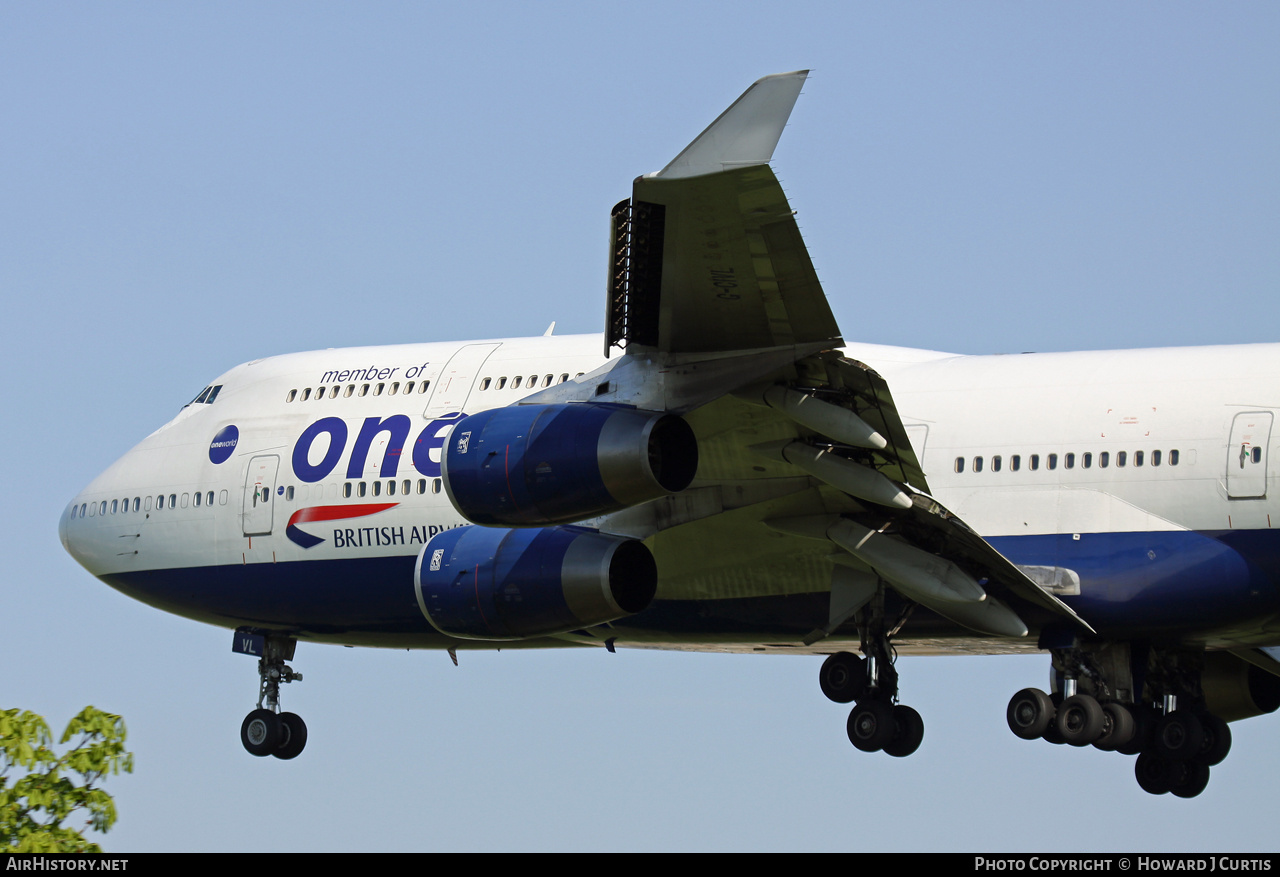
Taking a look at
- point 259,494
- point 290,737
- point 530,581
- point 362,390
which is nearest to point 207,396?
point 259,494

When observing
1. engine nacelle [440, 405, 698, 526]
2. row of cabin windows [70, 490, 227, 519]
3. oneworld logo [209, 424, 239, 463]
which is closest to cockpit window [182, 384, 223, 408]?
oneworld logo [209, 424, 239, 463]

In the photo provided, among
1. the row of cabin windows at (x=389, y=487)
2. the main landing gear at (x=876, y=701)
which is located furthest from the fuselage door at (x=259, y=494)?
the main landing gear at (x=876, y=701)

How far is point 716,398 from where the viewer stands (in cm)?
1748

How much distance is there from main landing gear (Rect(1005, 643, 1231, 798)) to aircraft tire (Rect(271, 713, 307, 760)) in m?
10.2

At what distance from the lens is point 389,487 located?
23812mm

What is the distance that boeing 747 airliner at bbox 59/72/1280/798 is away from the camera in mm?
17141

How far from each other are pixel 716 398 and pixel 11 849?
7.84 metres

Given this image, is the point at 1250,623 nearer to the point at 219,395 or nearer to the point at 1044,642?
the point at 1044,642

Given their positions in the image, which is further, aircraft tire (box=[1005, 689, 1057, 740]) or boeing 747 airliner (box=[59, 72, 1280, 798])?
aircraft tire (box=[1005, 689, 1057, 740])

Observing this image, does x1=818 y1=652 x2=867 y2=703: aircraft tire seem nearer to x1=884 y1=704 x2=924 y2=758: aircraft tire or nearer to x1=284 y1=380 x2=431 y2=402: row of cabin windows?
x1=884 y1=704 x2=924 y2=758: aircraft tire

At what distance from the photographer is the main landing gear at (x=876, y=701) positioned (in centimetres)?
2145
